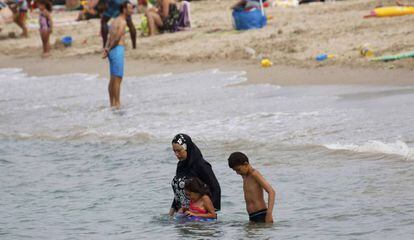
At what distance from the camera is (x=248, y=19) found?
2028cm

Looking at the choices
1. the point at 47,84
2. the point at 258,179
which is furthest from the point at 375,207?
the point at 47,84

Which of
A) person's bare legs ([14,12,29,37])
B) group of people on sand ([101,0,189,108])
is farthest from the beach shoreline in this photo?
person's bare legs ([14,12,29,37])

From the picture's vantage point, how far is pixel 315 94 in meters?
13.7

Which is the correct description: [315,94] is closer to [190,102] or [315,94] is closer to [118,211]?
[190,102]

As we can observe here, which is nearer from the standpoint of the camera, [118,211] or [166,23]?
[118,211]

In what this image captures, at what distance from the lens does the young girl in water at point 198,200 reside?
762cm

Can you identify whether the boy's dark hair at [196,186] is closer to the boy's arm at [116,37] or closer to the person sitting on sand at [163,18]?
the boy's arm at [116,37]

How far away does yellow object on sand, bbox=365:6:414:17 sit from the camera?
19016 mm

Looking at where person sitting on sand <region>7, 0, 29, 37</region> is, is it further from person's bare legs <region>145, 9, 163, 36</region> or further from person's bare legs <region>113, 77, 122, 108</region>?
person's bare legs <region>113, 77, 122, 108</region>

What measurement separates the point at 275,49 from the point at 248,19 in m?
2.70

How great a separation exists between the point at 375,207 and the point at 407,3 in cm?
1371

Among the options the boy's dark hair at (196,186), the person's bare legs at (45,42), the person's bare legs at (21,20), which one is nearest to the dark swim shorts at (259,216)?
the boy's dark hair at (196,186)

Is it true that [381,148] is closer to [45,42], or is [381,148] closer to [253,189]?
[253,189]

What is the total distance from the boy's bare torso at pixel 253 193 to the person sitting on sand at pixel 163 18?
565 inches
